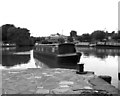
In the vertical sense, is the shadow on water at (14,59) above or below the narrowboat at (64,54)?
below

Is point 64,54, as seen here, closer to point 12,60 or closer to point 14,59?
point 12,60

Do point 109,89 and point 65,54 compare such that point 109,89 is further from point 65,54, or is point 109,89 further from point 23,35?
point 23,35

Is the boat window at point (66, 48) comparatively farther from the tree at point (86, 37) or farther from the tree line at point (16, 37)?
the tree at point (86, 37)

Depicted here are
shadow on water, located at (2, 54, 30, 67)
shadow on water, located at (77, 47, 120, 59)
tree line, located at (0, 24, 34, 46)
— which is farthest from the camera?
tree line, located at (0, 24, 34, 46)

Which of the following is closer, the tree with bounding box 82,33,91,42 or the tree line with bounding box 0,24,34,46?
the tree line with bounding box 0,24,34,46

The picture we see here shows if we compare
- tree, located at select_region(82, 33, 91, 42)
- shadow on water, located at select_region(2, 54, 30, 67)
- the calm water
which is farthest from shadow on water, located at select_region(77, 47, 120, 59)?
tree, located at select_region(82, 33, 91, 42)

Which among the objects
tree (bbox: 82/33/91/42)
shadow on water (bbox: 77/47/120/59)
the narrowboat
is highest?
tree (bbox: 82/33/91/42)

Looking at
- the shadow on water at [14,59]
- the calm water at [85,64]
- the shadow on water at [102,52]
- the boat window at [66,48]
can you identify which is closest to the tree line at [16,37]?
the shadow on water at [102,52]

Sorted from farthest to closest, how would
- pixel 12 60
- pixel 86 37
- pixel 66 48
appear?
1. pixel 86 37
2. pixel 12 60
3. pixel 66 48

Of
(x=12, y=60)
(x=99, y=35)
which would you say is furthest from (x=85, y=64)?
(x=99, y=35)

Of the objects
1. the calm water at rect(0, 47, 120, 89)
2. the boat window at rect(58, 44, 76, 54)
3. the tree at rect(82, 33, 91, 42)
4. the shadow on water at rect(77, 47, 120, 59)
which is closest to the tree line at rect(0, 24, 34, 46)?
the tree at rect(82, 33, 91, 42)

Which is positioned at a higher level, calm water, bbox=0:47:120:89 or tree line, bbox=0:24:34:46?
tree line, bbox=0:24:34:46

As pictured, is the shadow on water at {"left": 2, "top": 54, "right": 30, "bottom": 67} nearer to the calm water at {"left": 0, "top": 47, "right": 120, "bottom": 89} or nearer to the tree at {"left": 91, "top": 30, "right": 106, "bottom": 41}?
A: the calm water at {"left": 0, "top": 47, "right": 120, "bottom": 89}

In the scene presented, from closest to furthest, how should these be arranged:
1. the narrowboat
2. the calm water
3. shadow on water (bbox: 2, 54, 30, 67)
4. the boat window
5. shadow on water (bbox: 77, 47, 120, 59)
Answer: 1. the calm water
2. shadow on water (bbox: 2, 54, 30, 67)
3. the narrowboat
4. the boat window
5. shadow on water (bbox: 77, 47, 120, 59)
